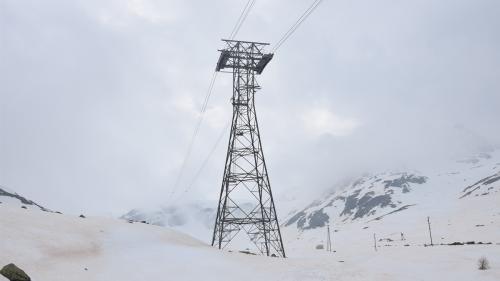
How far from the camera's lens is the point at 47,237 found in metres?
24.0

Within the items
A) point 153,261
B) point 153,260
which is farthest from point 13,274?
point 153,260

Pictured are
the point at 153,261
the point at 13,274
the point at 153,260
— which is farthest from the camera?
the point at 153,260

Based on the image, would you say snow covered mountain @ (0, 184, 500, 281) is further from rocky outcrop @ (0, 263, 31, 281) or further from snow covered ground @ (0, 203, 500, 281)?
rocky outcrop @ (0, 263, 31, 281)

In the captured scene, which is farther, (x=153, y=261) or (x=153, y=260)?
(x=153, y=260)

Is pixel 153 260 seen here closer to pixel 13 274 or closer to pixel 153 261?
pixel 153 261

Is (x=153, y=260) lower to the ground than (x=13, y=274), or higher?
higher

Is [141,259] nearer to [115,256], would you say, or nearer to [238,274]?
[115,256]

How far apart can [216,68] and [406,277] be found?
27542mm

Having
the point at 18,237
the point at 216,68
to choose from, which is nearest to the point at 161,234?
the point at 18,237

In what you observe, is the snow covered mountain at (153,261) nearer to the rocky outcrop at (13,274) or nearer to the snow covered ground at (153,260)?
the snow covered ground at (153,260)

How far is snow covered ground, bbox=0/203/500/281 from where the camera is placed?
20.6 m

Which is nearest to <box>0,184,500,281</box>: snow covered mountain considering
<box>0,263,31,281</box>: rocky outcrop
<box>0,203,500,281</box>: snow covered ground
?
<box>0,203,500,281</box>: snow covered ground

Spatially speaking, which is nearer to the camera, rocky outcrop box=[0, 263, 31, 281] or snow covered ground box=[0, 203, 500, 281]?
rocky outcrop box=[0, 263, 31, 281]

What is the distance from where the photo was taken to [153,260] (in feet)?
78.6
